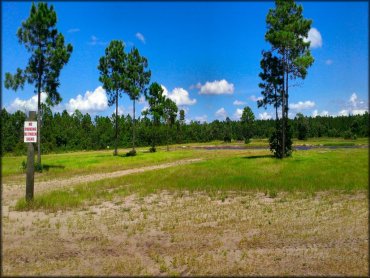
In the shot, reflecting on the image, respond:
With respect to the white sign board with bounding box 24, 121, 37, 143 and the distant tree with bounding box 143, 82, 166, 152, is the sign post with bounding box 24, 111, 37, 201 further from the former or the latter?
the distant tree with bounding box 143, 82, 166, 152

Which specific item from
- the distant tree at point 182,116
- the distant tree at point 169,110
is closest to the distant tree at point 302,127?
the distant tree at point 182,116

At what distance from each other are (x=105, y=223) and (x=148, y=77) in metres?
50.5

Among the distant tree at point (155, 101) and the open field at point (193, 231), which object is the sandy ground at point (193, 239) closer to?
the open field at point (193, 231)

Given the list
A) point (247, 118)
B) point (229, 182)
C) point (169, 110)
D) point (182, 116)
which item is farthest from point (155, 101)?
point (247, 118)

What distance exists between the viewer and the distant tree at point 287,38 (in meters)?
39.2

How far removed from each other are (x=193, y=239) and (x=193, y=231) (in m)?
0.91

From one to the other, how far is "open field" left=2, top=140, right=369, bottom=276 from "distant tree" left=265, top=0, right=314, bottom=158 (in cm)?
1927

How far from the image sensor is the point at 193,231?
11.5 metres

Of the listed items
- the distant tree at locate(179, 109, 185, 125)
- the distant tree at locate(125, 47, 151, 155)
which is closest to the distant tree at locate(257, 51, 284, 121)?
the distant tree at locate(125, 47, 151, 155)

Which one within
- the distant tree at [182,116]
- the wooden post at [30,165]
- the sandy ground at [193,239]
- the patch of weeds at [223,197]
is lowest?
the patch of weeds at [223,197]

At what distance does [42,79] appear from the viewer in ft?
113

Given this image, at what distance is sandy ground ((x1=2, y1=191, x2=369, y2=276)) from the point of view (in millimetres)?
8141

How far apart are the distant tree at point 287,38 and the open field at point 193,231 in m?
19.3

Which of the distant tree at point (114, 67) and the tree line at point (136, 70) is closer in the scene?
the tree line at point (136, 70)
